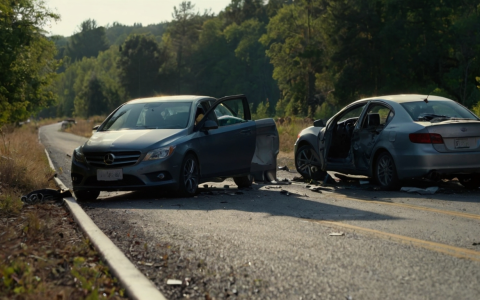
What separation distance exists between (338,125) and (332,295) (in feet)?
32.8

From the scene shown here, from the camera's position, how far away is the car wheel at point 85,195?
477 inches

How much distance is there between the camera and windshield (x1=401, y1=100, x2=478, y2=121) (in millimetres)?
12383

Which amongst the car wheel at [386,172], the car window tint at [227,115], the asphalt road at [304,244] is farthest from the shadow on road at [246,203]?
the car wheel at [386,172]

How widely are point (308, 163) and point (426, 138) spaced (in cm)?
361

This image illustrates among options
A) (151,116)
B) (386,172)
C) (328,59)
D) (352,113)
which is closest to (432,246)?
(386,172)

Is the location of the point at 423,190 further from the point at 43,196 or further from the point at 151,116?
the point at 43,196

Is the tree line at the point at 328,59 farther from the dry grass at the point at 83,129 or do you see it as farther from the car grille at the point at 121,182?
the car grille at the point at 121,182

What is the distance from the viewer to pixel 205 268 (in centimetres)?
593

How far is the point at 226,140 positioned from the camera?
13.3m

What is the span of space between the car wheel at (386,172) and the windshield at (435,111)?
852mm

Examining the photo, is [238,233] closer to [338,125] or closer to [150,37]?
[338,125]

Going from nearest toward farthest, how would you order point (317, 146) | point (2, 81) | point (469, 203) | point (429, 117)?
1. point (469, 203)
2. point (429, 117)
3. point (317, 146)
4. point (2, 81)

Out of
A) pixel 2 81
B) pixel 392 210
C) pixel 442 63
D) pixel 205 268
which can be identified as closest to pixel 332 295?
pixel 205 268

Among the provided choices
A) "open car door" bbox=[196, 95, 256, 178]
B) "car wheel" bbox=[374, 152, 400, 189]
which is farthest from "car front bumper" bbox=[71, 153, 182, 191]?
"car wheel" bbox=[374, 152, 400, 189]
